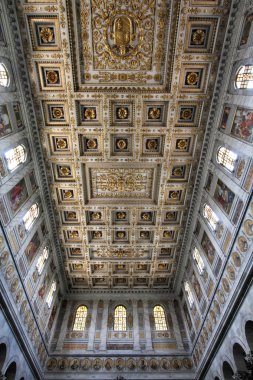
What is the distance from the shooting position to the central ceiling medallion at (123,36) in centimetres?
1106

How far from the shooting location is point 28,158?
1353 centimetres

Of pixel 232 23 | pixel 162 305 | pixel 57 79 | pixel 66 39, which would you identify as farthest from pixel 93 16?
pixel 162 305

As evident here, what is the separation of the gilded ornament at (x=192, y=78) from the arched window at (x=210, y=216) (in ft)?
24.3

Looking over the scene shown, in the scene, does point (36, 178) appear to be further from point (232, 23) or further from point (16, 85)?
point (232, 23)

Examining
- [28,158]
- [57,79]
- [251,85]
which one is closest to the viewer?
[251,85]

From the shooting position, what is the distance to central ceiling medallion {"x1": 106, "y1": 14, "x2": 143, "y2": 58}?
36.3 ft

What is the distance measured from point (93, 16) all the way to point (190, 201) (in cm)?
1239

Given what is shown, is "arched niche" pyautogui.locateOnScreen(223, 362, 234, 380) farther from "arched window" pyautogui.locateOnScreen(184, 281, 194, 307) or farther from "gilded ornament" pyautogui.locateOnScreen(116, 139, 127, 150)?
"gilded ornament" pyautogui.locateOnScreen(116, 139, 127, 150)

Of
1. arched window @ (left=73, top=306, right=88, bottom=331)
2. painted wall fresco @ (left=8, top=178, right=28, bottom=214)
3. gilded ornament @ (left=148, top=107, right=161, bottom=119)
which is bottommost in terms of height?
arched window @ (left=73, top=306, right=88, bottom=331)

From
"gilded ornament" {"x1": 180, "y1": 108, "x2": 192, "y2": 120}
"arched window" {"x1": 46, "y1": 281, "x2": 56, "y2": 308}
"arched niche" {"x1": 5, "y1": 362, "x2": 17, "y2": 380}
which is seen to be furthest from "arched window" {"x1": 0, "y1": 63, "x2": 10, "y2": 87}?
"arched window" {"x1": 46, "y1": 281, "x2": 56, "y2": 308}

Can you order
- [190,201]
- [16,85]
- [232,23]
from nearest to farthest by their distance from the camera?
[232,23], [16,85], [190,201]

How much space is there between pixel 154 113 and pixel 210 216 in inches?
284

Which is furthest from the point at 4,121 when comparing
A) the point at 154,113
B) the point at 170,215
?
the point at 170,215

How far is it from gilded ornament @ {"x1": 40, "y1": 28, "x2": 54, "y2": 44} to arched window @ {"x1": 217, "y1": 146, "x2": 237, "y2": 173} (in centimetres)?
1047
